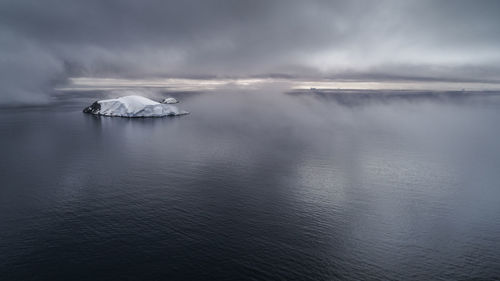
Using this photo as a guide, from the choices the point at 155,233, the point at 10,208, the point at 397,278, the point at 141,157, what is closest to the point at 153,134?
the point at 141,157

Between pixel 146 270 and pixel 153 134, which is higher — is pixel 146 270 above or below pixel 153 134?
below

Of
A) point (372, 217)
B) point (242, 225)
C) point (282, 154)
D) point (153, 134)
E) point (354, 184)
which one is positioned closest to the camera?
point (242, 225)

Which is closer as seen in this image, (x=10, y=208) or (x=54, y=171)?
(x=10, y=208)

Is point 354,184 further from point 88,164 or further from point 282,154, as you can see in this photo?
point 88,164

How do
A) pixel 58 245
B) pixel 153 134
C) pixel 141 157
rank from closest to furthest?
pixel 58 245, pixel 141 157, pixel 153 134

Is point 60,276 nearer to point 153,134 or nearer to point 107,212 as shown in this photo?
point 107,212

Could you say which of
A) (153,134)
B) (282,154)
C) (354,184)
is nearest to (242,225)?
(354,184)
